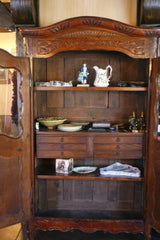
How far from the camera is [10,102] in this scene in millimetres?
→ 2137

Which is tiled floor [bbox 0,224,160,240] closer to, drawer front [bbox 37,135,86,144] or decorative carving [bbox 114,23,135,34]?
drawer front [bbox 37,135,86,144]

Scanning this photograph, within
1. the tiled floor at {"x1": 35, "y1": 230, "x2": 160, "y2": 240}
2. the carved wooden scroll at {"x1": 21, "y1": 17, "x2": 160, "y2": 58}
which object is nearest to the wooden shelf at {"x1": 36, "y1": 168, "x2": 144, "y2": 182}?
the tiled floor at {"x1": 35, "y1": 230, "x2": 160, "y2": 240}

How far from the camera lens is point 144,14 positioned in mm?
2131

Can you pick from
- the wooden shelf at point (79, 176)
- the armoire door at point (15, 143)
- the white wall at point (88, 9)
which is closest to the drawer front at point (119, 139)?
the wooden shelf at point (79, 176)

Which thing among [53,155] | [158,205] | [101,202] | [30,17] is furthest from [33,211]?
[30,17]

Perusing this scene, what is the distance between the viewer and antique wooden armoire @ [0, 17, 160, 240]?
2.05 meters

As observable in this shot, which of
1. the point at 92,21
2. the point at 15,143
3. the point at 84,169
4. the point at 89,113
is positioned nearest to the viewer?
the point at 92,21

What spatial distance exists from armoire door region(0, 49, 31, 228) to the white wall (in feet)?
2.31

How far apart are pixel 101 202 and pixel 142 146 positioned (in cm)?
88

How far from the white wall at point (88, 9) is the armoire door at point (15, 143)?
71cm

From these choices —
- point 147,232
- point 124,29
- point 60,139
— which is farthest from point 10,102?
point 147,232

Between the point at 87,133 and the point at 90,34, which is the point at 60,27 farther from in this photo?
the point at 87,133

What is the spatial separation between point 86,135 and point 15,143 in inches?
27.1

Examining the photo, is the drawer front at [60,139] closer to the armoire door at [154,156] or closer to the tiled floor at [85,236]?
the armoire door at [154,156]
